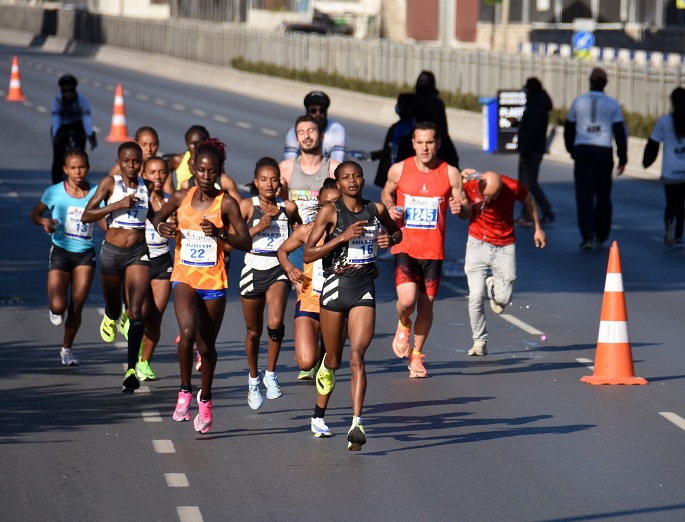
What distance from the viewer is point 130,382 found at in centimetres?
1179

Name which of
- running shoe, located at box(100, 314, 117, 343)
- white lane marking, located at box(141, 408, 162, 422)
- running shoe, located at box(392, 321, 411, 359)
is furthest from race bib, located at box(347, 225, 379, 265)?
running shoe, located at box(100, 314, 117, 343)

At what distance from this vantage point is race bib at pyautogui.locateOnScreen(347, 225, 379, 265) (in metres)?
10.1

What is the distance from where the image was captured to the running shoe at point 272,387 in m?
11.5

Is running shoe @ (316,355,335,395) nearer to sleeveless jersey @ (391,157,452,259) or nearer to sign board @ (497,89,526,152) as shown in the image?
sleeveless jersey @ (391,157,452,259)

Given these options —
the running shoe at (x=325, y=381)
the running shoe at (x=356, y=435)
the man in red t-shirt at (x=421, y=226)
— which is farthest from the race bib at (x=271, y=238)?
the running shoe at (x=356, y=435)

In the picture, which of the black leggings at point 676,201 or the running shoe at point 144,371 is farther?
the black leggings at point 676,201

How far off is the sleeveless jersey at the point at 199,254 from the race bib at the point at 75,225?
2.50 m

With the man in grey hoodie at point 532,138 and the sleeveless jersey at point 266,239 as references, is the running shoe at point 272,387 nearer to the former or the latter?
the sleeveless jersey at point 266,239

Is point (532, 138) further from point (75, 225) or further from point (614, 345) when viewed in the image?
point (75, 225)

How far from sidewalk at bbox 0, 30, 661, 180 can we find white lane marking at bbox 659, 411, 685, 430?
18.2 meters

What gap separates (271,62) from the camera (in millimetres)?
55656

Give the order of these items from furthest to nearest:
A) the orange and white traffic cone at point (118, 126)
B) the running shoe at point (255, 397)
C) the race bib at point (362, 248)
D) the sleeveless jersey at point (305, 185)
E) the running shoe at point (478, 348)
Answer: the orange and white traffic cone at point (118, 126)
the running shoe at point (478, 348)
the sleeveless jersey at point (305, 185)
the running shoe at point (255, 397)
the race bib at point (362, 248)

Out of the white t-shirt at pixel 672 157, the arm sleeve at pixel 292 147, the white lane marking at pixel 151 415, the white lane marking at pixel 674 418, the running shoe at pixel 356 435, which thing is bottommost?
the white lane marking at pixel 151 415

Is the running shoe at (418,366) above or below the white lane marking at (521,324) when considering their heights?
above
